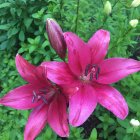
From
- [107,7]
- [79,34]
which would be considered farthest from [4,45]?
[107,7]

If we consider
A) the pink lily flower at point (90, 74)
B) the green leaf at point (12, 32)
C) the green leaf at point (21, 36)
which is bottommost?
the green leaf at point (21, 36)

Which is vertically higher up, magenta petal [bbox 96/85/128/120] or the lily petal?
the lily petal

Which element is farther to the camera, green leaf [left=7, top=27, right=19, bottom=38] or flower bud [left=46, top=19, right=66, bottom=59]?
green leaf [left=7, top=27, right=19, bottom=38]

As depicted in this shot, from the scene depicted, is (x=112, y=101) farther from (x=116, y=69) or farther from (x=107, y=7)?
(x=107, y=7)

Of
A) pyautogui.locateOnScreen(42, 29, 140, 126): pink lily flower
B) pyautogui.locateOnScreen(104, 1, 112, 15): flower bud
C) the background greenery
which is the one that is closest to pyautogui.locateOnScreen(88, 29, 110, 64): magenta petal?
pyautogui.locateOnScreen(42, 29, 140, 126): pink lily flower

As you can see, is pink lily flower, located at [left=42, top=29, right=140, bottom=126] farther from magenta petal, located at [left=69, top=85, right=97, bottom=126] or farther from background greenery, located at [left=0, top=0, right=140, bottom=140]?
background greenery, located at [left=0, top=0, right=140, bottom=140]

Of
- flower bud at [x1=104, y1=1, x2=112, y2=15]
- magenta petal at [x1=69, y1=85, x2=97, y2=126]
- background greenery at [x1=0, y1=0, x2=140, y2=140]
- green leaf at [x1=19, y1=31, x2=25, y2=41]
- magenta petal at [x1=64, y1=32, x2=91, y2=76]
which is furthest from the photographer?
green leaf at [x1=19, y1=31, x2=25, y2=41]

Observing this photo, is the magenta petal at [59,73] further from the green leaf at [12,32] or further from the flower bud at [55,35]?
the green leaf at [12,32]

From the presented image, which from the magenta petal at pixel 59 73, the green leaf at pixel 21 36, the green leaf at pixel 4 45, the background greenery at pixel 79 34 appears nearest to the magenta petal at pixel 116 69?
the magenta petal at pixel 59 73
